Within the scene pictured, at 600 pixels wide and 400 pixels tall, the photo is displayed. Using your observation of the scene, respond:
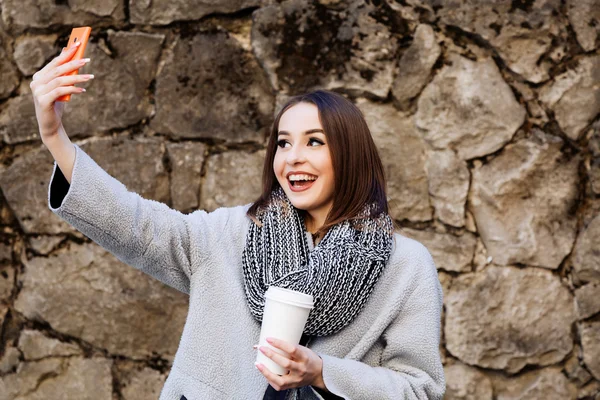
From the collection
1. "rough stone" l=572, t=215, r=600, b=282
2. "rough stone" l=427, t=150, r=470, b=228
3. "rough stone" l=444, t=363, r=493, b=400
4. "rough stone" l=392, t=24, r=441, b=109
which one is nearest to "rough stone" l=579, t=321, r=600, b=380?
"rough stone" l=572, t=215, r=600, b=282

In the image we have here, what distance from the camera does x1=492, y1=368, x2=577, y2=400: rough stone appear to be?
2.97m

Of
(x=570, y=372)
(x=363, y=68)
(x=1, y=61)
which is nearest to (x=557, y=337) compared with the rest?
(x=570, y=372)

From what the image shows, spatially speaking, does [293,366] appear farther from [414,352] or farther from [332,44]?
[332,44]

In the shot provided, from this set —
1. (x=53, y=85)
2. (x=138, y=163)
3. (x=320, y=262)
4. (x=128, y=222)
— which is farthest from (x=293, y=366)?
(x=138, y=163)

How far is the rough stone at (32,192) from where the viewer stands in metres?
3.24

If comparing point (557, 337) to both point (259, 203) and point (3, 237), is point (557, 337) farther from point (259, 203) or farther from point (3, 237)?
point (3, 237)

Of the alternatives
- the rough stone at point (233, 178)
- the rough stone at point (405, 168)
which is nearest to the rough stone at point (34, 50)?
the rough stone at point (233, 178)

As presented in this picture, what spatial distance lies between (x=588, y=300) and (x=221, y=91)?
155 cm

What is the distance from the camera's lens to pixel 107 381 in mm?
3219

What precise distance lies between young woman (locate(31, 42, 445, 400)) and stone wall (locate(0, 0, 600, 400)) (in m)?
1.11

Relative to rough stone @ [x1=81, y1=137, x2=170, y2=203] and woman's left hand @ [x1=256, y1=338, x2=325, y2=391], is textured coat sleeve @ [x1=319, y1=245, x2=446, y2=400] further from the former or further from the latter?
rough stone @ [x1=81, y1=137, x2=170, y2=203]

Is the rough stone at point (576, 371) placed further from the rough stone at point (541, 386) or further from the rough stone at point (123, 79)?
the rough stone at point (123, 79)

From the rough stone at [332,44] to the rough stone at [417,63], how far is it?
0.04 metres

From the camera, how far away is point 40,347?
129 inches
